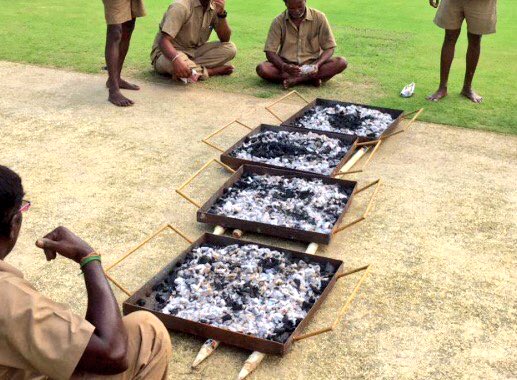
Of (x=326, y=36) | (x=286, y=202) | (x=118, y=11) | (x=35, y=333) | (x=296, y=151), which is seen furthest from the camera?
(x=326, y=36)

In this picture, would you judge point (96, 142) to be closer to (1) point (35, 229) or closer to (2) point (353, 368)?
(1) point (35, 229)

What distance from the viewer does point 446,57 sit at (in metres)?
7.04

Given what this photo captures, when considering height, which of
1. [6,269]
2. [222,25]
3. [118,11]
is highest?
[6,269]

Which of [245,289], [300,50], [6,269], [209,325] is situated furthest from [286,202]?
[300,50]

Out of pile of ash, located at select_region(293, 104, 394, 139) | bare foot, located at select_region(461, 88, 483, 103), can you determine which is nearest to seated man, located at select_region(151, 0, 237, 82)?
pile of ash, located at select_region(293, 104, 394, 139)

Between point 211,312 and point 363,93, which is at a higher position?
point 211,312

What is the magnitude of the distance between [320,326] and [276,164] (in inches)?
77.4

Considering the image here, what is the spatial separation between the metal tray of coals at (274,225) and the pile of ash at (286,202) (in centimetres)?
2

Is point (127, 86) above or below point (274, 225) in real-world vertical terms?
below

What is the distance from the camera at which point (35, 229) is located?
14.6 ft

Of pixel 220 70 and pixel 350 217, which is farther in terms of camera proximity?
pixel 220 70

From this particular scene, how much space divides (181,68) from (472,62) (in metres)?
3.05

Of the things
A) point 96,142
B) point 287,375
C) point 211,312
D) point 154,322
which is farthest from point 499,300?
point 96,142

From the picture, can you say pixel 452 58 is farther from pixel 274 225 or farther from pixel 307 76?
pixel 274 225
